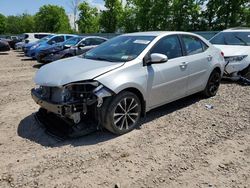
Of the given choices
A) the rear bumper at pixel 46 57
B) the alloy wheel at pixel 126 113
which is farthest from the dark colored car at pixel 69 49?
the alloy wheel at pixel 126 113

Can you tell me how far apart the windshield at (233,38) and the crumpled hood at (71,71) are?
5.99 metres

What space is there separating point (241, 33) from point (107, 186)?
8.09m

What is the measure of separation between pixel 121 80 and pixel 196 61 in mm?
2196

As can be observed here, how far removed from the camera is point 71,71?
15.2 feet

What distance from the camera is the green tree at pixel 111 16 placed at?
34.8 meters

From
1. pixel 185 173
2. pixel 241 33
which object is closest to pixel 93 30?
pixel 241 33

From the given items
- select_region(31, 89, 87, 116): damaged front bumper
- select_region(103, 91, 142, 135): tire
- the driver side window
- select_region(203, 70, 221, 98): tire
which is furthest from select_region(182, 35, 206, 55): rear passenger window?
the driver side window

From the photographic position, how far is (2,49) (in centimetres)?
2314

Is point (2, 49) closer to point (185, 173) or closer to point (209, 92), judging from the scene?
point (209, 92)

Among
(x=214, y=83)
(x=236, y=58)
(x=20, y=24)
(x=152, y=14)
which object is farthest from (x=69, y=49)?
(x=20, y=24)

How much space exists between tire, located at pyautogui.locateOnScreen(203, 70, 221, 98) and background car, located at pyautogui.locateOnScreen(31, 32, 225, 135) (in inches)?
22.0

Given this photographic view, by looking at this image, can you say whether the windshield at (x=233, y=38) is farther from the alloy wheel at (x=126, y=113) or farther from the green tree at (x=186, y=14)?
the green tree at (x=186, y=14)

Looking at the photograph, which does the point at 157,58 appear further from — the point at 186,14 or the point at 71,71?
the point at 186,14

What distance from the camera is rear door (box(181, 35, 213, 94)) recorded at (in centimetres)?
594
